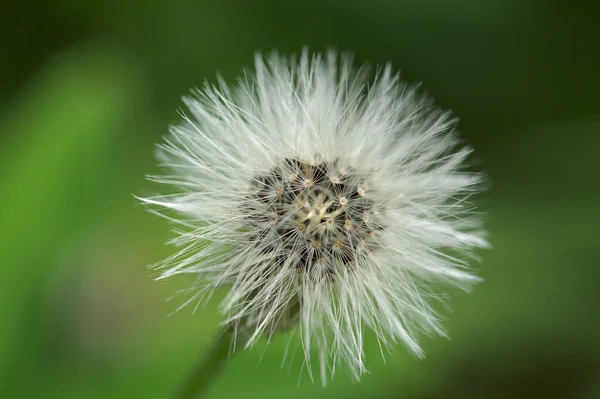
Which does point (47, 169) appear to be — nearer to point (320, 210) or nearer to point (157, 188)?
point (157, 188)

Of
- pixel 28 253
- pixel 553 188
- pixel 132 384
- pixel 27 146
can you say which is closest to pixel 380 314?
pixel 132 384

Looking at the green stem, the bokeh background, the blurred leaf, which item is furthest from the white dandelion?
the blurred leaf

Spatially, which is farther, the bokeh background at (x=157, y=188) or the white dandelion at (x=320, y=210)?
the bokeh background at (x=157, y=188)

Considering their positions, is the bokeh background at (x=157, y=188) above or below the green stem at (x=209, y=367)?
above

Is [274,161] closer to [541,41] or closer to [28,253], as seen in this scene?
[28,253]

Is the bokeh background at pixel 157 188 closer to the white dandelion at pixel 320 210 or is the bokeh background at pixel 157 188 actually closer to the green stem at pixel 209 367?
the green stem at pixel 209 367

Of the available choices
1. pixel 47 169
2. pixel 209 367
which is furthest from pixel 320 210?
pixel 47 169

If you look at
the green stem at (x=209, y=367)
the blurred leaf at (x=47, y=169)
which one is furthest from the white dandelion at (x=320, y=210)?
the blurred leaf at (x=47, y=169)
